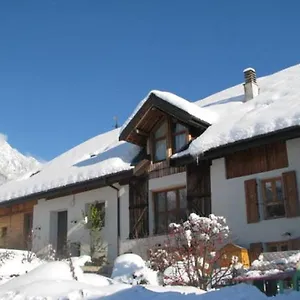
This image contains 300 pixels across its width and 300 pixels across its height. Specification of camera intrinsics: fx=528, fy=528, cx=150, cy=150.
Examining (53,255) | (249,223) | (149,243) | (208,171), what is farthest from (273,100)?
(53,255)

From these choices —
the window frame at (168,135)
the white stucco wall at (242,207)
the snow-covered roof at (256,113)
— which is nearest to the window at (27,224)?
the window frame at (168,135)

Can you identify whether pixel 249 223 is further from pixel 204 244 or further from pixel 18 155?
pixel 18 155

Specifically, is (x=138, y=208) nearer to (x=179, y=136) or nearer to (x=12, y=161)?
(x=179, y=136)

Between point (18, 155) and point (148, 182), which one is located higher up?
point (18, 155)

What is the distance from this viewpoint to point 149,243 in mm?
17016

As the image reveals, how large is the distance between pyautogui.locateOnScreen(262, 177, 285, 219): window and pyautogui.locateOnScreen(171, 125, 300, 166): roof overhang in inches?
46.6

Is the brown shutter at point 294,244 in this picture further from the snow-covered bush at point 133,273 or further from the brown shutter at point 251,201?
the snow-covered bush at point 133,273

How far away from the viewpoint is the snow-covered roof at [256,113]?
1449 centimetres

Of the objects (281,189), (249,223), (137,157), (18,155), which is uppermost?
(18,155)

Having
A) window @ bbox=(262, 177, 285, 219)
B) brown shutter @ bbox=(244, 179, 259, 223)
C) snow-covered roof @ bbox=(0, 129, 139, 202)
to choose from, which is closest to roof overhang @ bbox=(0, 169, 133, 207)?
snow-covered roof @ bbox=(0, 129, 139, 202)

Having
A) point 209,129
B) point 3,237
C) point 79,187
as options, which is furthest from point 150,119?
point 3,237

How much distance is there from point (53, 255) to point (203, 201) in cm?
640

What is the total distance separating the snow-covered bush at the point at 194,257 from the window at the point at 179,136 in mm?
3802

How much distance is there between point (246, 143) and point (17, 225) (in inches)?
495
